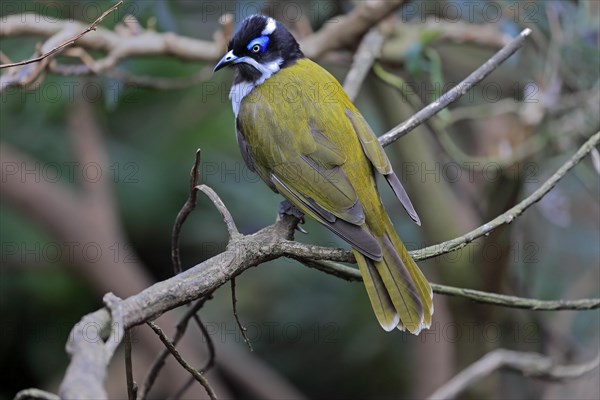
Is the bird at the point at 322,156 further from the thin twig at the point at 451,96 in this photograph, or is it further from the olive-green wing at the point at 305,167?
the thin twig at the point at 451,96

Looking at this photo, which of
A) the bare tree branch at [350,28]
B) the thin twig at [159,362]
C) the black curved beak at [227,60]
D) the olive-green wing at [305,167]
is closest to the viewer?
the thin twig at [159,362]

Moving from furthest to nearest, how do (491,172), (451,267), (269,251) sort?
(491,172) → (451,267) → (269,251)

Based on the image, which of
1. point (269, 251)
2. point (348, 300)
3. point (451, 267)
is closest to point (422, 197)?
point (451, 267)

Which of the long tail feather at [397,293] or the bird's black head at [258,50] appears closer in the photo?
the long tail feather at [397,293]

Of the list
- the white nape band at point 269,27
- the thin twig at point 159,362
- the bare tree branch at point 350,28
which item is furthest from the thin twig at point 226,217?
the bare tree branch at point 350,28

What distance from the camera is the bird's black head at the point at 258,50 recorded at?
3.03 m

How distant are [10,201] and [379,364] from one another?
2.54 m

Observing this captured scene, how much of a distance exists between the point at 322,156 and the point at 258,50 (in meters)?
0.60

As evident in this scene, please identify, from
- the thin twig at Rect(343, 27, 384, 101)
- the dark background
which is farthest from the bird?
the dark background

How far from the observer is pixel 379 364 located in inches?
199

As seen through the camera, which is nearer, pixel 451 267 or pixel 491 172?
pixel 451 267

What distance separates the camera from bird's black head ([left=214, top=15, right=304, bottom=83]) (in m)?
3.03

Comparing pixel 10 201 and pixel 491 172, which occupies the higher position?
pixel 10 201

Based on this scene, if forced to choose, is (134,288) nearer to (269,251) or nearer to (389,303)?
(389,303)
